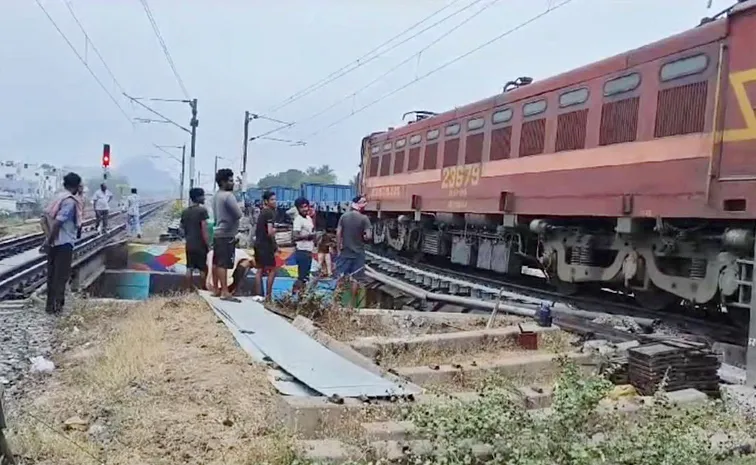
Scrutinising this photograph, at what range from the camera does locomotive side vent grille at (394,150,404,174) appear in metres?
19.6

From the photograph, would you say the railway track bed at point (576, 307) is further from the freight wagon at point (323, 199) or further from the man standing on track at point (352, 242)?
the freight wagon at point (323, 199)

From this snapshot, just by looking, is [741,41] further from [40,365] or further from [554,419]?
[40,365]

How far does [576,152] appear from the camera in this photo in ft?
38.3

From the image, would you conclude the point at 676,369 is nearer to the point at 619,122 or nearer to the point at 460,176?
the point at 619,122

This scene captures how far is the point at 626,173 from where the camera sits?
1042 cm

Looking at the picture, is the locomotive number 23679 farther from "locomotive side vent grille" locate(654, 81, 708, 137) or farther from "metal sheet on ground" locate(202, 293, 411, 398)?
"metal sheet on ground" locate(202, 293, 411, 398)

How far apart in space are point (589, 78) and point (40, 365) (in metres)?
8.66

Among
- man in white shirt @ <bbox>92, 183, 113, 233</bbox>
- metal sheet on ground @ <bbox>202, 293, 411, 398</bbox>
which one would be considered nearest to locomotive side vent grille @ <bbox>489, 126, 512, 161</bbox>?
metal sheet on ground @ <bbox>202, 293, 411, 398</bbox>

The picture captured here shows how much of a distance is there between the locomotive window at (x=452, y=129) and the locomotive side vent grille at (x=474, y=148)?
2.18 ft

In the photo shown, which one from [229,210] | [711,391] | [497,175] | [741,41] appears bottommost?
[711,391]

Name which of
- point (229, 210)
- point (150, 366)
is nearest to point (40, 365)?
point (150, 366)

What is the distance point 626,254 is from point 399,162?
32.6ft

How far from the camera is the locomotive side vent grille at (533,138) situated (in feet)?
41.8

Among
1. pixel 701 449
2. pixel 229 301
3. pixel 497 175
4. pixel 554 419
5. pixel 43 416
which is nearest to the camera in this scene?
pixel 701 449
